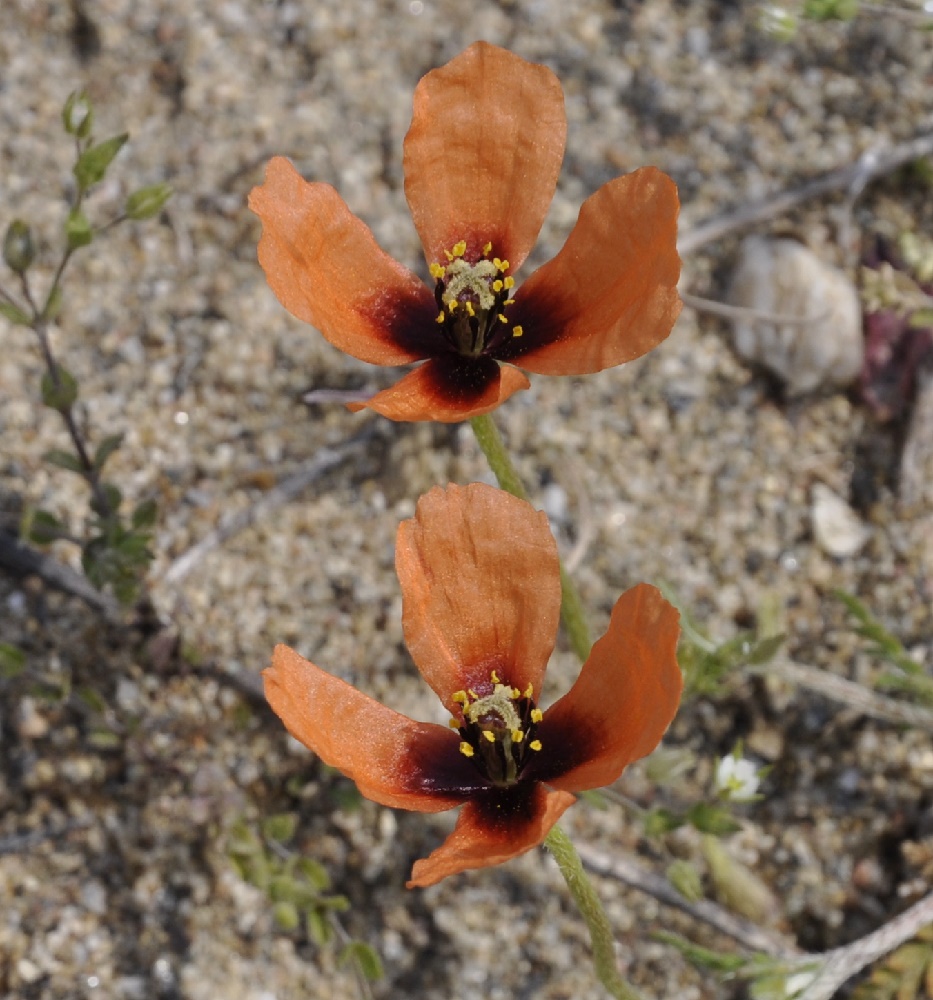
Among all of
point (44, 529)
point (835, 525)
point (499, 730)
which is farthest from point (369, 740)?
point (835, 525)

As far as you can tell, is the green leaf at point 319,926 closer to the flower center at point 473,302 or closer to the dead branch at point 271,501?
the dead branch at point 271,501

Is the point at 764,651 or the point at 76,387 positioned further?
the point at 764,651

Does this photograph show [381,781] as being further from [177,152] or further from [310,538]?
[177,152]

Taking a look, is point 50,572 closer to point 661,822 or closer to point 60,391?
point 60,391

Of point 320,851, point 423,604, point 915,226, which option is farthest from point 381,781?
point 915,226

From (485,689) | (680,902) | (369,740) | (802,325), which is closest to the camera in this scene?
(369,740)

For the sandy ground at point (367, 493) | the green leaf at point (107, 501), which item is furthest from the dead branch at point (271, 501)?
the green leaf at point (107, 501)
